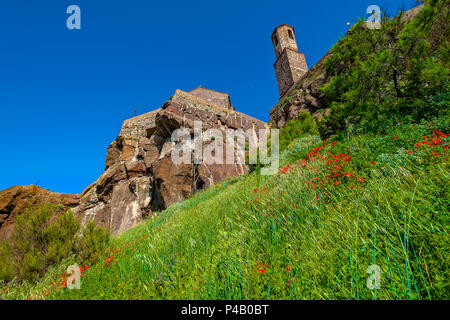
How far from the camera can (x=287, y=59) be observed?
29469 mm

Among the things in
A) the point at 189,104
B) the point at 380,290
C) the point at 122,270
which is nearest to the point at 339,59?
the point at 380,290

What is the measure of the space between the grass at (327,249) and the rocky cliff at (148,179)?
29.0 ft

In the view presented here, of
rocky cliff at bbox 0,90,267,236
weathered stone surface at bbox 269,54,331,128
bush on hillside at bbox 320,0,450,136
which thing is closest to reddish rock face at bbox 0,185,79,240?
rocky cliff at bbox 0,90,267,236

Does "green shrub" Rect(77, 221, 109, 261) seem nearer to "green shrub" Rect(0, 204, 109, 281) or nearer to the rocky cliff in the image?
"green shrub" Rect(0, 204, 109, 281)

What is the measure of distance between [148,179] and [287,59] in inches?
1099

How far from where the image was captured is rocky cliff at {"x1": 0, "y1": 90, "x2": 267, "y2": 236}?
41.2 ft

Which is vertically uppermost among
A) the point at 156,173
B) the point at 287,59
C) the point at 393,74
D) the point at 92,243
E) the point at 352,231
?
the point at 287,59

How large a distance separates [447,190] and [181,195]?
1170cm

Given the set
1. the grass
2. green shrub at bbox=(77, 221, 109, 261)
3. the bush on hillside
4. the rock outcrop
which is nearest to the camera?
the grass

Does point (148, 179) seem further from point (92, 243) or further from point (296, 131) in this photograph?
point (296, 131)

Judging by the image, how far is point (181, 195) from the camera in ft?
39.9

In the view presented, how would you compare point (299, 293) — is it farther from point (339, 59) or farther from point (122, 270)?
point (339, 59)

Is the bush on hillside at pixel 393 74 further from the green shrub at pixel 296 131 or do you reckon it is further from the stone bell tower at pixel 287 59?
the stone bell tower at pixel 287 59

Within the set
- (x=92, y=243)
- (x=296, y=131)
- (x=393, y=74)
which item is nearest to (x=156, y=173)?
(x=92, y=243)
